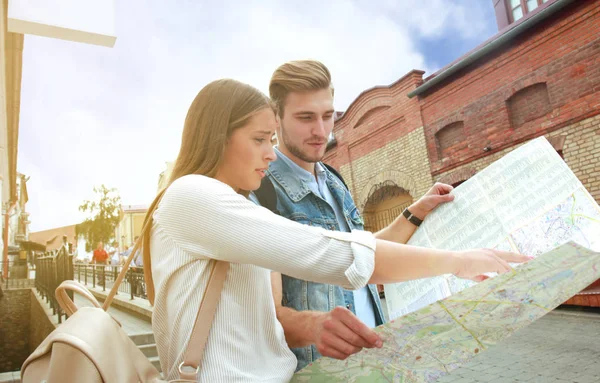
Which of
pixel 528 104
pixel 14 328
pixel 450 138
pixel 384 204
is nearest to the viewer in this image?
pixel 528 104

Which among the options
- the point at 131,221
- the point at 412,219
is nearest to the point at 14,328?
the point at 412,219

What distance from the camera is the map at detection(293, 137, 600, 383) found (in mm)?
776

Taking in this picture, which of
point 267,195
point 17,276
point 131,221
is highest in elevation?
point 131,221

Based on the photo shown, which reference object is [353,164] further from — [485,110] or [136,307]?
[136,307]

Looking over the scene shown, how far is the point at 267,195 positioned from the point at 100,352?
0.88 meters

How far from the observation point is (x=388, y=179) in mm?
14711

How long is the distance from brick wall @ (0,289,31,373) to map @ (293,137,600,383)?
62.4 ft

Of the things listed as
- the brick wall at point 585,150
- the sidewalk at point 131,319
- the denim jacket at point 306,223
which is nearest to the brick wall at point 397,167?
the brick wall at point 585,150

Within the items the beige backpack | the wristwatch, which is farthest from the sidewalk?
the beige backpack

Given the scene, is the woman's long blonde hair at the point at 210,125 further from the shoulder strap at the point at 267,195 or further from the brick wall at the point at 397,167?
the brick wall at the point at 397,167

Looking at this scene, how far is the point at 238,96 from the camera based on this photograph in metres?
1.11

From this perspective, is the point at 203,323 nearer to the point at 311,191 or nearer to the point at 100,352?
the point at 100,352

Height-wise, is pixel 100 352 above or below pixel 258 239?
below

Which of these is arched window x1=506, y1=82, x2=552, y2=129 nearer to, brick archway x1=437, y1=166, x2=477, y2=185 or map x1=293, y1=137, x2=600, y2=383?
brick archway x1=437, y1=166, x2=477, y2=185
